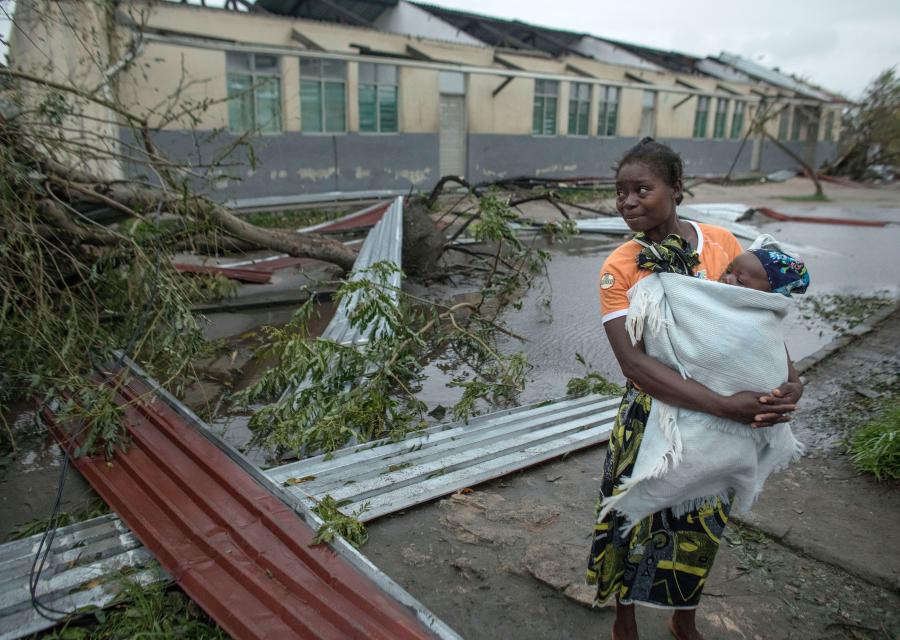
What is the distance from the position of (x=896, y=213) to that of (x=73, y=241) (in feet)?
59.1

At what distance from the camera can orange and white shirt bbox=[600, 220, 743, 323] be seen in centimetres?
178

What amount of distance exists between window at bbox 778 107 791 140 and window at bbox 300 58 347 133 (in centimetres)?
2423

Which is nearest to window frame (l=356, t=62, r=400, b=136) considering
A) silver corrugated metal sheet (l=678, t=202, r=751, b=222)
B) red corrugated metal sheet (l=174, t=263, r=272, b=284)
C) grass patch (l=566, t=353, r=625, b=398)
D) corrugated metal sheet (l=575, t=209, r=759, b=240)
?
corrugated metal sheet (l=575, t=209, r=759, b=240)

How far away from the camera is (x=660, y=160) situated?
1.79 metres

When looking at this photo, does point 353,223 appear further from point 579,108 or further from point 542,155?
point 579,108

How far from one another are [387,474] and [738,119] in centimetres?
2904

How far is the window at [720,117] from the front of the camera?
26000mm

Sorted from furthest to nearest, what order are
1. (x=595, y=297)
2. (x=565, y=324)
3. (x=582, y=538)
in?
(x=595, y=297)
(x=565, y=324)
(x=582, y=538)

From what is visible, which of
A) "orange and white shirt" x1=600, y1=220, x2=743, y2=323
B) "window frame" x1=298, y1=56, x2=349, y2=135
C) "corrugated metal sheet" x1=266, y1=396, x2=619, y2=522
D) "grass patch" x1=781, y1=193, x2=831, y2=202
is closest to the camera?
"orange and white shirt" x1=600, y1=220, x2=743, y2=323

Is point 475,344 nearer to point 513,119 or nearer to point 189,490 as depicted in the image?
point 189,490

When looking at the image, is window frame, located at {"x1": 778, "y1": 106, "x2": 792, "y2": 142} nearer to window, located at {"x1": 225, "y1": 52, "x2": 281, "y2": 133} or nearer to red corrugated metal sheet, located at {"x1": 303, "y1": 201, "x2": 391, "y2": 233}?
window, located at {"x1": 225, "y1": 52, "x2": 281, "y2": 133}

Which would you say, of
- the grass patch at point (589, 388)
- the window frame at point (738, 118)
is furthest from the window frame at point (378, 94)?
the window frame at point (738, 118)

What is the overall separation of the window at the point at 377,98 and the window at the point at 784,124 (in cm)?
2270

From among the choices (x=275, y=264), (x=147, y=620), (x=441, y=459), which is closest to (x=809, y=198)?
(x=275, y=264)
